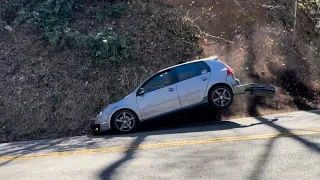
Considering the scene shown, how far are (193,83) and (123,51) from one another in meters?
4.59

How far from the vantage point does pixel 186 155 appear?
25.8 feet

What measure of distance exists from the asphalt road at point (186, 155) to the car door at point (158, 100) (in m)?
1.28

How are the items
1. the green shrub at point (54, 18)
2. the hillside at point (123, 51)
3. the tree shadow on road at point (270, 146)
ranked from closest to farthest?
the tree shadow on road at point (270, 146), the hillside at point (123, 51), the green shrub at point (54, 18)

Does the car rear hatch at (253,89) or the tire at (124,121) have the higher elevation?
the car rear hatch at (253,89)

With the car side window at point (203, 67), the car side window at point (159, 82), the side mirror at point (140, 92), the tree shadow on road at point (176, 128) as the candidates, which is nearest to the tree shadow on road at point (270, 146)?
the tree shadow on road at point (176, 128)

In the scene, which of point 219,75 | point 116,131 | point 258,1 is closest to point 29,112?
point 116,131

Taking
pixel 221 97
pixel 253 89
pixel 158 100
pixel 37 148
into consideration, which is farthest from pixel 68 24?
pixel 253 89

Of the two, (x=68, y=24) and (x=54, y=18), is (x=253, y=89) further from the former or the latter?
(x=54, y=18)

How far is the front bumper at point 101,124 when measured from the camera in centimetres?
1198

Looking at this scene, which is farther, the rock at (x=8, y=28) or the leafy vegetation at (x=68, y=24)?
the rock at (x=8, y=28)

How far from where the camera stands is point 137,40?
16766 mm

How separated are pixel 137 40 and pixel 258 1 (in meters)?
6.50

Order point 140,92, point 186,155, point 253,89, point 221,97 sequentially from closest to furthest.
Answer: point 186,155 < point 140,92 < point 221,97 < point 253,89

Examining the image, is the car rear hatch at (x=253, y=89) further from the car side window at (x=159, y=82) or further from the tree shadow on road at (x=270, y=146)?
the car side window at (x=159, y=82)
